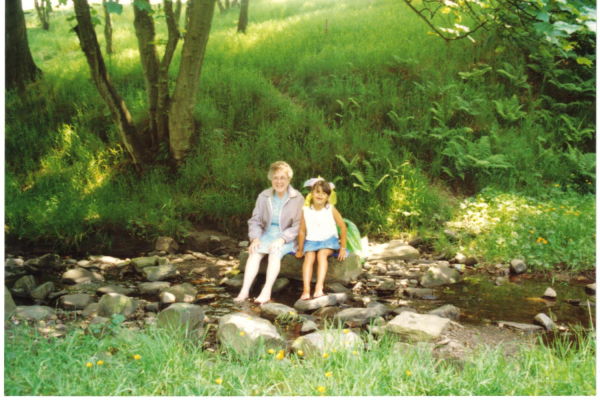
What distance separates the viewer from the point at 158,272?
20.0 ft

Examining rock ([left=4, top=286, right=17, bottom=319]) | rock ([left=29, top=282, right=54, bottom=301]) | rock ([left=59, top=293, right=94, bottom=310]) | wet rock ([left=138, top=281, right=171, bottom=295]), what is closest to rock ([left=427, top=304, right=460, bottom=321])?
wet rock ([left=138, top=281, right=171, bottom=295])

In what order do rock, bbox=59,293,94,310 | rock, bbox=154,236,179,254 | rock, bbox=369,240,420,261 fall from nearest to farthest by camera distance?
rock, bbox=59,293,94,310 → rock, bbox=369,240,420,261 → rock, bbox=154,236,179,254

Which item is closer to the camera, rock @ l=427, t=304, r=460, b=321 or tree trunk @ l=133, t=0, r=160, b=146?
rock @ l=427, t=304, r=460, b=321

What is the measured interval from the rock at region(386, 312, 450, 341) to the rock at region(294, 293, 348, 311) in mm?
934

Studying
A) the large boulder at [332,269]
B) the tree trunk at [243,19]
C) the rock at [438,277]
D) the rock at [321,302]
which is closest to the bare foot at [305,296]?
the rock at [321,302]

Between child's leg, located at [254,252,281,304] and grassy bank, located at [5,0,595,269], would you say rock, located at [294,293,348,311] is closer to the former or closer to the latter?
child's leg, located at [254,252,281,304]

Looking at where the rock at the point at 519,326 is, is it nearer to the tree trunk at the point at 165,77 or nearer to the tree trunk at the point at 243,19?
the tree trunk at the point at 165,77

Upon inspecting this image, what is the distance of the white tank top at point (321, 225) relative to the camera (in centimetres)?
564

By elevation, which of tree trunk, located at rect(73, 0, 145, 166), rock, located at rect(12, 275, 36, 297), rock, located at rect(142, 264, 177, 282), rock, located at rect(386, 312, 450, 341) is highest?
tree trunk, located at rect(73, 0, 145, 166)

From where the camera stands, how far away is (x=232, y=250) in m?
7.29

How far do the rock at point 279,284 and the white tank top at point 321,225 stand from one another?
2.07 feet

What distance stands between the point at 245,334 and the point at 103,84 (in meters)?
5.71

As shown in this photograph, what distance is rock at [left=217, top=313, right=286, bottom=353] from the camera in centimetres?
373

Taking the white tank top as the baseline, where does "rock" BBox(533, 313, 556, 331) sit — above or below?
below
